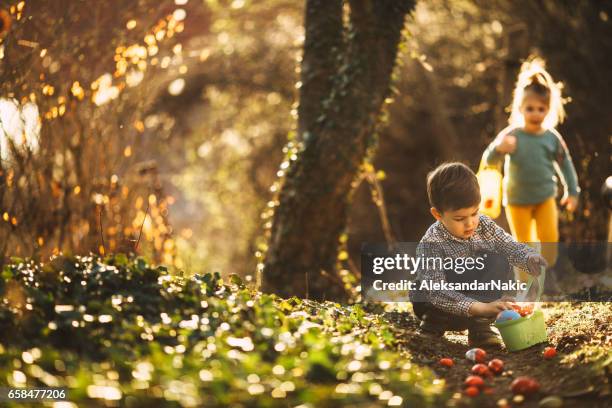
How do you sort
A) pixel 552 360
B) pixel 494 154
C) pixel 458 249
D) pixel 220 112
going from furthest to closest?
pixel 220 112 → pixel 494 154 → pixel 458 249 → pixel 552 360

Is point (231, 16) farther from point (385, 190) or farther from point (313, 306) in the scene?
point (313, 306)

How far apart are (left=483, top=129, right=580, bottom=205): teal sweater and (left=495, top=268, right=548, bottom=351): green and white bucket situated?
160 centimetres

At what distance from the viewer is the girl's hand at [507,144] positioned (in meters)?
4.84

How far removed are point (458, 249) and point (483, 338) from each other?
0.49 metres

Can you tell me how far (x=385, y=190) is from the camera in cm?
1171

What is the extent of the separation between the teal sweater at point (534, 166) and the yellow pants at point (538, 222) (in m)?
0.06

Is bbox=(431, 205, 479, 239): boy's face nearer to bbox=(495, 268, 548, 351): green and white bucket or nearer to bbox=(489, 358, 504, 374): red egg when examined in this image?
bbox=(495, 268, 548, 351): green and white bucket

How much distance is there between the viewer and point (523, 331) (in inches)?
137

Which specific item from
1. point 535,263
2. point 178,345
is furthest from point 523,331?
point 178,345

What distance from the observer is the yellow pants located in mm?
5020

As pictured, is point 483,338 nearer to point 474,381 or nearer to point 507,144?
point 474,381

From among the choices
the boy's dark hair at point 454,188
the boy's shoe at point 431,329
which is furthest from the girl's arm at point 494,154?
the boy's shoe at point 431,329

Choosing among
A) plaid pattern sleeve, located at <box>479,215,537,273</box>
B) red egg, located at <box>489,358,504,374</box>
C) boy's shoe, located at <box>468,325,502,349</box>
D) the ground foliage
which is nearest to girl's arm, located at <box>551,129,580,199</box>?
plaid pattern sleeve, located at <box>479,215,537,273</box>

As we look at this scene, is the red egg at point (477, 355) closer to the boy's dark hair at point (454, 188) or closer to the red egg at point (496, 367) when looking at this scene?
the red egg at point (496, 367)
